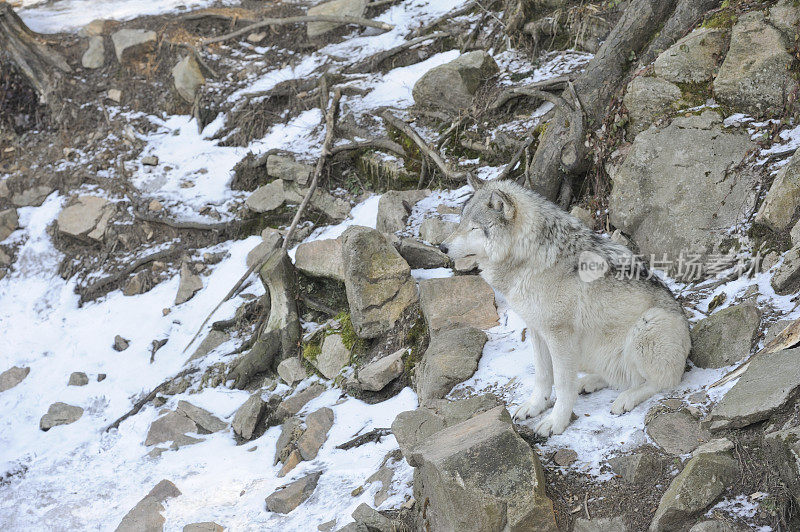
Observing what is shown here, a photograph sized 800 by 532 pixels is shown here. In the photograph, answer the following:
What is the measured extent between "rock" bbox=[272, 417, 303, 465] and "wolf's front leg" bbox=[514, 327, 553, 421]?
103 inches

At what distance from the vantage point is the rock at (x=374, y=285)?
7.66m

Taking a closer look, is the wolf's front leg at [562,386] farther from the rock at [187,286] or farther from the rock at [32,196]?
the rock at [32,196]

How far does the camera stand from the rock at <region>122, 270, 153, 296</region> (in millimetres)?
10789

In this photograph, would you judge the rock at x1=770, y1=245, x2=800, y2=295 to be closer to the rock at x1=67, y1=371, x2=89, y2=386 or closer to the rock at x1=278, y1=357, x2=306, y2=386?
the rock at x1=278, y1=357, x2=306, y2=386

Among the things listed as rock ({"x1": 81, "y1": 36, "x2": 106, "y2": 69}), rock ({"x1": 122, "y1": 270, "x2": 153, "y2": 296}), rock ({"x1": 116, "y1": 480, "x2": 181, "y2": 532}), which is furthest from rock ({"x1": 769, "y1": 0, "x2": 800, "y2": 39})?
rock ({"x1": 81, "y1": 36, "x2": 106, "y2": 69})

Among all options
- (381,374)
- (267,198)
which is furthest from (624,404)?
(267,198)

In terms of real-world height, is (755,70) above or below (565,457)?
above

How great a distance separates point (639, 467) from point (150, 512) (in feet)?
16.2

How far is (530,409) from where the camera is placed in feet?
18.0

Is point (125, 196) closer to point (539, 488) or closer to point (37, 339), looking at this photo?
point (37, 339)

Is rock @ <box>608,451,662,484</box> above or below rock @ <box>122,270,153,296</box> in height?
above

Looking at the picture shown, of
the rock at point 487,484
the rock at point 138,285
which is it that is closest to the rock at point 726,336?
the rock at point 487,484

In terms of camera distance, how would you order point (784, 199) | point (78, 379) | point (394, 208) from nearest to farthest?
point (784, 199), point (394, 208), point (78, 379)

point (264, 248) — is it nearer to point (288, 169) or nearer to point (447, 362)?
point (288, 169)
